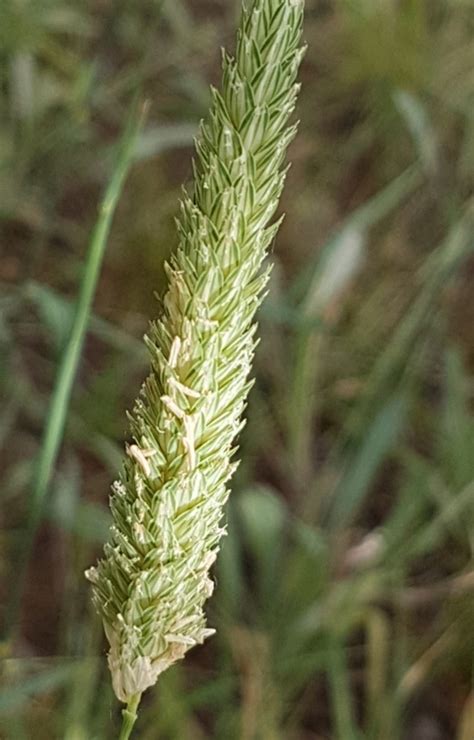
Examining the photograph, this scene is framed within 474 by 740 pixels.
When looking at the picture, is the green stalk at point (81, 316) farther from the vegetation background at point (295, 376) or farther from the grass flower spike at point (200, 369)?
the vegetation background at point (295, 376)

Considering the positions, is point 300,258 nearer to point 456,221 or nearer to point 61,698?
point 456,221

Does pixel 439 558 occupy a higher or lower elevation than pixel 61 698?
higher

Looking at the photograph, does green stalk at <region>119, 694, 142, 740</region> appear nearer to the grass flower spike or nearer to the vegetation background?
the grass flower spike

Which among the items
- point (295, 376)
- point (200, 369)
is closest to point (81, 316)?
point (200, 369)

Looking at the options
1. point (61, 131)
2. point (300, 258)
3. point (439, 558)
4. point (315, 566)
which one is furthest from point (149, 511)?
point (300, 258)

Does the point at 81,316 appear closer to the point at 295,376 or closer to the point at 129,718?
the point at 129,718
